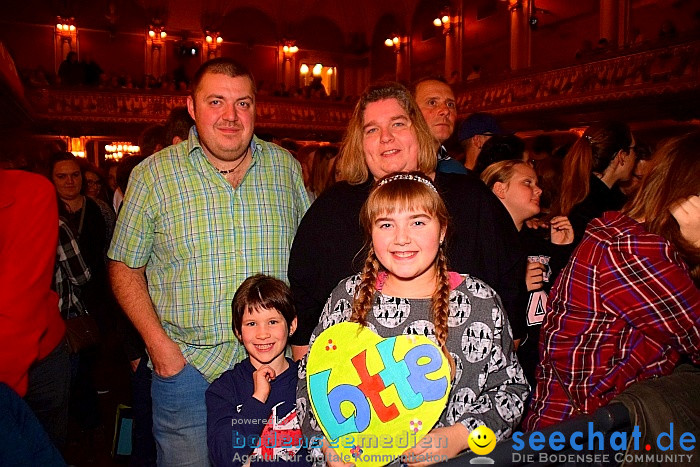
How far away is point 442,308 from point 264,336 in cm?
92

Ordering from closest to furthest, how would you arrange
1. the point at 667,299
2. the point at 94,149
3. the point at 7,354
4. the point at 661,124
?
the point at 667,299 < the point at 7,354 < the point at 661,124 < the point at 94,149

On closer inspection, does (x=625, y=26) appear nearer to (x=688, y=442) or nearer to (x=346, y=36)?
(x=346, y=36)

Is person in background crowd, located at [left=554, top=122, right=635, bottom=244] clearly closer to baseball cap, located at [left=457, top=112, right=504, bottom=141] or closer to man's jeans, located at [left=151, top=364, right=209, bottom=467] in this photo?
baseball cap, located at [left=457, top=112, right=504, bottom=141]

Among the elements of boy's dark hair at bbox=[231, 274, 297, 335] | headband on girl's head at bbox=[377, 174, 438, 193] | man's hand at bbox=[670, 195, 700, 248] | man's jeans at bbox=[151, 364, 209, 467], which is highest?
headband on girl's head at bbox=[377, 174, 438, 193]

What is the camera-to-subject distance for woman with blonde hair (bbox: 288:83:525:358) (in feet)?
7.52

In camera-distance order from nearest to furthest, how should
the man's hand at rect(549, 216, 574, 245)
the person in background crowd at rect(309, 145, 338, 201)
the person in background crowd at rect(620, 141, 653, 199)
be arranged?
the man's hand at rect(549, 216, 574, 245)
the person in background crowd at rect(309, 145, 338, 201)
the person in background crowd at rect(620, 141, 653, 199)

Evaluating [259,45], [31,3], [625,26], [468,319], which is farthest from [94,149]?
[468,319]

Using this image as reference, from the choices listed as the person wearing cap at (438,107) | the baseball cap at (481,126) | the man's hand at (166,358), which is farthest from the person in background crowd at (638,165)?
Answer: the man's hand at (166,358)

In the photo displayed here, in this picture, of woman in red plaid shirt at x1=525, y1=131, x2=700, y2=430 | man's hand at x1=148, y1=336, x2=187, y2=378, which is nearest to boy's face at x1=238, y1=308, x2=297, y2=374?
man's hand at x1=148, y1=336, x2=187, y2=378

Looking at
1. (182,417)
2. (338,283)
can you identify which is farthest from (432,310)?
(182,417)

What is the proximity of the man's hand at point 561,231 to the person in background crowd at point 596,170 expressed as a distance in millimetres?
252

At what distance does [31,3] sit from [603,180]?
2581cm

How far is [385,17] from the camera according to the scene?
2706 cm

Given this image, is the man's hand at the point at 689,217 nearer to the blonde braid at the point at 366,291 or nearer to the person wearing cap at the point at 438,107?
the blonde braid at the point at 366,291
